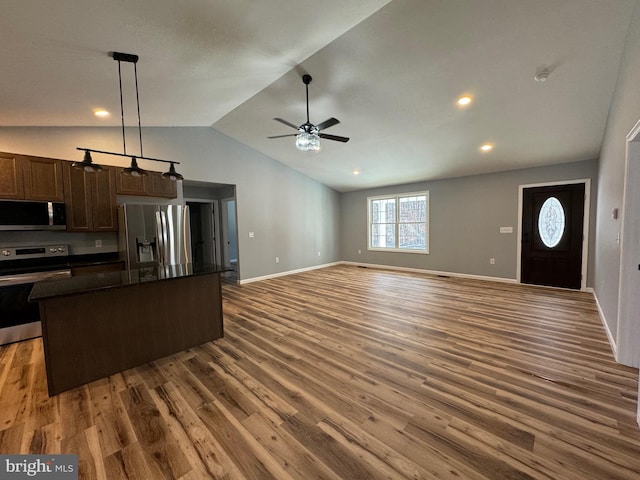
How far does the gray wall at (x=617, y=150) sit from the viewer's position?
6.95ft

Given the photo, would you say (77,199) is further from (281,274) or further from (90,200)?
(281,274)

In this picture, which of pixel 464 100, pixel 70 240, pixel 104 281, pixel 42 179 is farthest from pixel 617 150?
pixel 70 240

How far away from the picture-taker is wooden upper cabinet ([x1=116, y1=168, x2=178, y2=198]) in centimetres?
418

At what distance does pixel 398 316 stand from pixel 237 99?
12.8 feet

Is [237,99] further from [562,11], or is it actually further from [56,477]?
[56,477]

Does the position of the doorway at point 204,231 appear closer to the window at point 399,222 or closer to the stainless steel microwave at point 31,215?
the stainless steel microwave at point 31,215

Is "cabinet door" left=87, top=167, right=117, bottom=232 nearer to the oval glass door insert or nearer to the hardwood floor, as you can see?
the hardwood floor

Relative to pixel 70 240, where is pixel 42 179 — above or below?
above

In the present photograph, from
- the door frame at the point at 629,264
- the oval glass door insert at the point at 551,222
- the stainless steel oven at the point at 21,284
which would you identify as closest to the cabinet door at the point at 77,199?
the stainless steel oven at the point at 21,284

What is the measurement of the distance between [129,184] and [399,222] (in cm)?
623

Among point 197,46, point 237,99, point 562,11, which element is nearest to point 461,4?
point 562,11

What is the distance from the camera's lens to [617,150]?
9.26ft

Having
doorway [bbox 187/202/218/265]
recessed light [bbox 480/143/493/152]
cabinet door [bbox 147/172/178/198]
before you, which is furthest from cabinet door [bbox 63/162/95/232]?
recessed light [bbox 480/143/493/152]

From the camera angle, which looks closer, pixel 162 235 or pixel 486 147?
pixel 162 235
